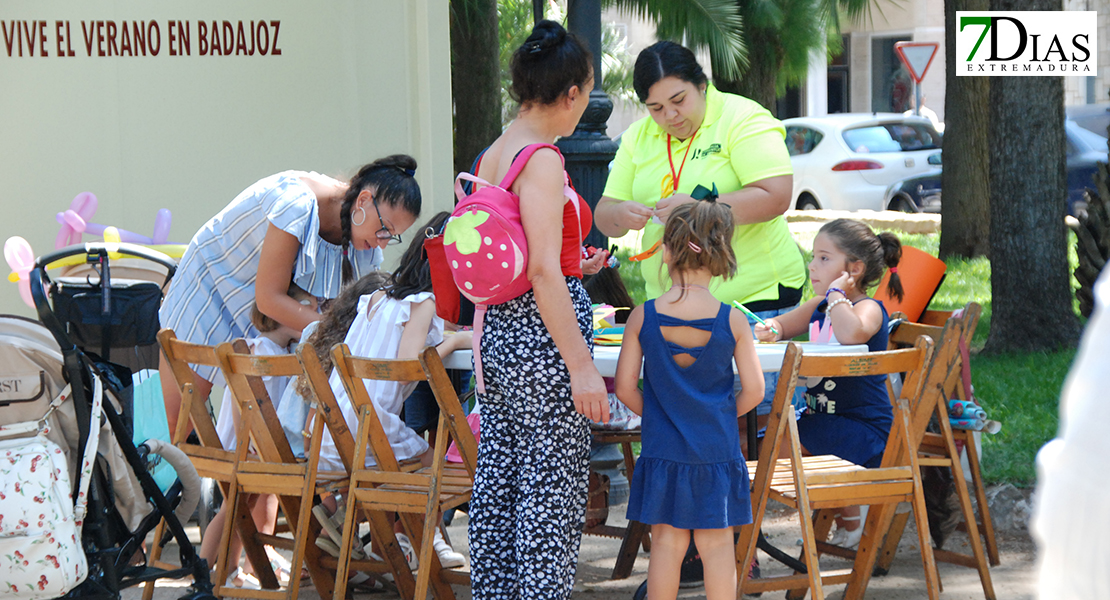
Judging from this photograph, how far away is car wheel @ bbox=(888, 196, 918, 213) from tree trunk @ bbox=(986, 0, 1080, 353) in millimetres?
8809

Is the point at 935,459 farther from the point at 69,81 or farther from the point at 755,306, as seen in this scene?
the point at 69,81

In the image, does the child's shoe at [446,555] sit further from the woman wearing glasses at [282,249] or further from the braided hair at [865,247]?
the braided hair at [865,247]

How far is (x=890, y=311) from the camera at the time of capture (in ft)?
15.2

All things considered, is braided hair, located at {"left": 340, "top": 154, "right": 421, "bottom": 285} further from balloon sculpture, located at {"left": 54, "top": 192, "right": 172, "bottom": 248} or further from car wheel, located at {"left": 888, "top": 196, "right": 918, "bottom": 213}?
car wheel, located at {"left": 888, "top": 196, "right": 918, "bottom": 213}

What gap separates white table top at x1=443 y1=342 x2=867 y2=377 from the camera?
346 cm

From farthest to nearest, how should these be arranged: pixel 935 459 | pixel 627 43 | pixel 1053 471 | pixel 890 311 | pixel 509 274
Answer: pixel 627 43 < pixel 890 311 < pixel 935 459 < pixel 509 274 < pixel 1053 471

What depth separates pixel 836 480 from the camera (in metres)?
3.56

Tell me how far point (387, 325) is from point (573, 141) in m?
1.93

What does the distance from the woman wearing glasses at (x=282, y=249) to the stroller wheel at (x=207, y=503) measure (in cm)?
34

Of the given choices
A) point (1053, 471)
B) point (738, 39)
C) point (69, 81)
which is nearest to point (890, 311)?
point (1053, 471)

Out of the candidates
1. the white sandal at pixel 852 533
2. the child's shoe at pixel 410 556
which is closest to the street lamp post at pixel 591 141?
the white sandal at pixel 852 533

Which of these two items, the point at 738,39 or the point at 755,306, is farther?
the point at 738,39

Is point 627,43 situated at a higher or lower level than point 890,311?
higher

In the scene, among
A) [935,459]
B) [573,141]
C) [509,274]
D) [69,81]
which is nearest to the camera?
[509,274]
